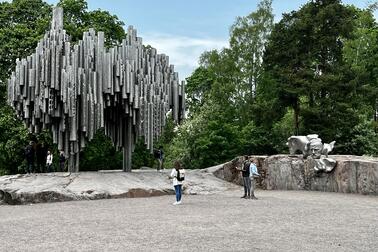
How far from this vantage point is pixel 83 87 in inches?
806

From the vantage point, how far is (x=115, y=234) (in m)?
10.3

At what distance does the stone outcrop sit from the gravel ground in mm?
2176

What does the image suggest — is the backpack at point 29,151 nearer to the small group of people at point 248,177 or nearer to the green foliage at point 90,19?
the small group of people at point 248,177

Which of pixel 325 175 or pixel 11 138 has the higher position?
pixel 11 138

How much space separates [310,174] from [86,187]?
9.60 meters

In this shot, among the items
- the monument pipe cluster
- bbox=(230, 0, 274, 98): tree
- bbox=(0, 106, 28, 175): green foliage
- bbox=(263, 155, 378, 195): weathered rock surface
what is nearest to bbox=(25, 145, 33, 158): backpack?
the monument pipe cluster

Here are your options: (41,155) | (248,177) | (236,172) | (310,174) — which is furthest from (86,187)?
→ (310,174)

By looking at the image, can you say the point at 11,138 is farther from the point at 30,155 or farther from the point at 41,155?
the point at 30,155

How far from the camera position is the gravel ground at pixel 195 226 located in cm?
916

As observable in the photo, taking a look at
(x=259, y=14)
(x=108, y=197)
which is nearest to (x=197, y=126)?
(x=259, y=14)

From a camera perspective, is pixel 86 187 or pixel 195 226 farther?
pixel 86 187

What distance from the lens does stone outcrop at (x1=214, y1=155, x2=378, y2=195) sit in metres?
19.5

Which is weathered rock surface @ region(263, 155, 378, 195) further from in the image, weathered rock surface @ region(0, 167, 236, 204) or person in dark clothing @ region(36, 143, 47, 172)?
person in dark clothing @ region(36, 143, 47, 172)

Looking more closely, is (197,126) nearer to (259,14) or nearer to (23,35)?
(259,14)
